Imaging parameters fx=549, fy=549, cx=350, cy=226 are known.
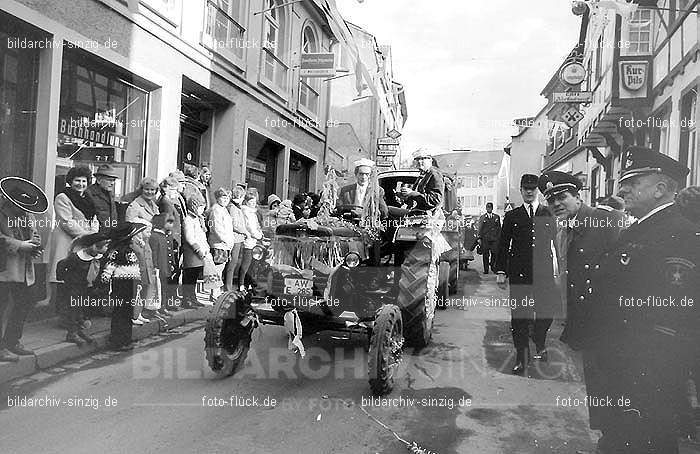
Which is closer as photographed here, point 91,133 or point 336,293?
point 336,293

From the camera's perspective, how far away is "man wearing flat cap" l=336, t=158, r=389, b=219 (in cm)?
589

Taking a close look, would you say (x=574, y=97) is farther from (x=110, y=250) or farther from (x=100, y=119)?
(x=110, y=250)

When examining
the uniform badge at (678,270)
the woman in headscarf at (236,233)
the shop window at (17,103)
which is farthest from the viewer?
the woman in headscarf at (236,233)

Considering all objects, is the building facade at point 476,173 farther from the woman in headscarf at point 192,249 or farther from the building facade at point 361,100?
the woman in headscarf at point 192,249

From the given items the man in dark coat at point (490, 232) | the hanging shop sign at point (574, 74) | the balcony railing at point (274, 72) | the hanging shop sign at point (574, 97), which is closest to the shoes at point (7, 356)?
the balcony railing at point (274, 72)

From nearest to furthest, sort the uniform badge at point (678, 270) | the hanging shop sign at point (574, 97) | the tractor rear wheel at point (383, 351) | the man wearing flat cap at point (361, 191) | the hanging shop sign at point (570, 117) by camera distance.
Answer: the uniform badge at point (678, 270) < the tractor rear wheel at point (383, 351) < the man wearing flat cap at point (361, 191) < the hanging shop sign at point (574, 97) < the hanging shop sign at point (570, 117)

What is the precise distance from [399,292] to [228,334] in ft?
5.66

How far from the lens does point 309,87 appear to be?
17500 mm

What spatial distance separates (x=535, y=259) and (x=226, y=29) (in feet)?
29.2

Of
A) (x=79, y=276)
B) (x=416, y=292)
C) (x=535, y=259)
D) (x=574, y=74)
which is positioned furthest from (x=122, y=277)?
(x=574, y=74)

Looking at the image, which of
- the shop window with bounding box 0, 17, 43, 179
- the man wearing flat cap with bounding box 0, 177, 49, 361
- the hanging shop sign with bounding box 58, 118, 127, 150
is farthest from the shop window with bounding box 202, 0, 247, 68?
the man wearing flat cap with bounding box 0, 177, 49, 361

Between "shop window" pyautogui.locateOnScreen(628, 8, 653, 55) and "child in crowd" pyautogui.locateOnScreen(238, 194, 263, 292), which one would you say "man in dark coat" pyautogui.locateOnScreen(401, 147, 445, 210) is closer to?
"child in crowd" pyautogui.locateOnScreen(238, 194, 263, 292)

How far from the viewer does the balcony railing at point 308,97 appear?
17.0 m

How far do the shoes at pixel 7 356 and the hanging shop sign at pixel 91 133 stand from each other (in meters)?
3.67
